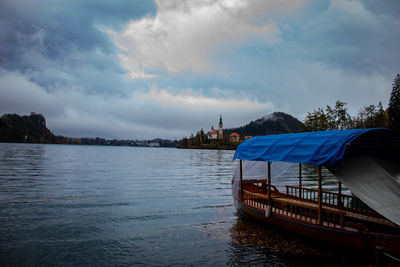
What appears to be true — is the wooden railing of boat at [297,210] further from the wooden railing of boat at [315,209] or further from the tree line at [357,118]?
the tree line at [357,118]

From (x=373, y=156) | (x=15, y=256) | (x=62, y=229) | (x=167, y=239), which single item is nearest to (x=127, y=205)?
(x=62, y=229)

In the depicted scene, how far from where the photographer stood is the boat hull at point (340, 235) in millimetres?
8609

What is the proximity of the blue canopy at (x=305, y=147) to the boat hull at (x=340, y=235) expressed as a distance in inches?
107

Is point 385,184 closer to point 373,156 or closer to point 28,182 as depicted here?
point 373,156

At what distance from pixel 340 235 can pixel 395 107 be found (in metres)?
62.9

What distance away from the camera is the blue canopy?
31.0 feet

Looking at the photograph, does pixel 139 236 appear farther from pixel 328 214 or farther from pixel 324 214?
pixel 324 214

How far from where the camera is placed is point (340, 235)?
9.73m

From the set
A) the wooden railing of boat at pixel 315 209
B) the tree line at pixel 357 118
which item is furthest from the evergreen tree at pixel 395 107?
the wooden railing of boat at pixel 315 209

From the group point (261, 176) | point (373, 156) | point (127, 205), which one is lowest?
point (127, 205)

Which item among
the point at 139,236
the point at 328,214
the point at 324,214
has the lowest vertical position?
the point at 139,236

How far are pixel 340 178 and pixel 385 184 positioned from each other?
56.1 inches

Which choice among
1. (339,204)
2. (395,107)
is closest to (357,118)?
(395,107)

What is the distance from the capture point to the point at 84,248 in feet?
36.2
